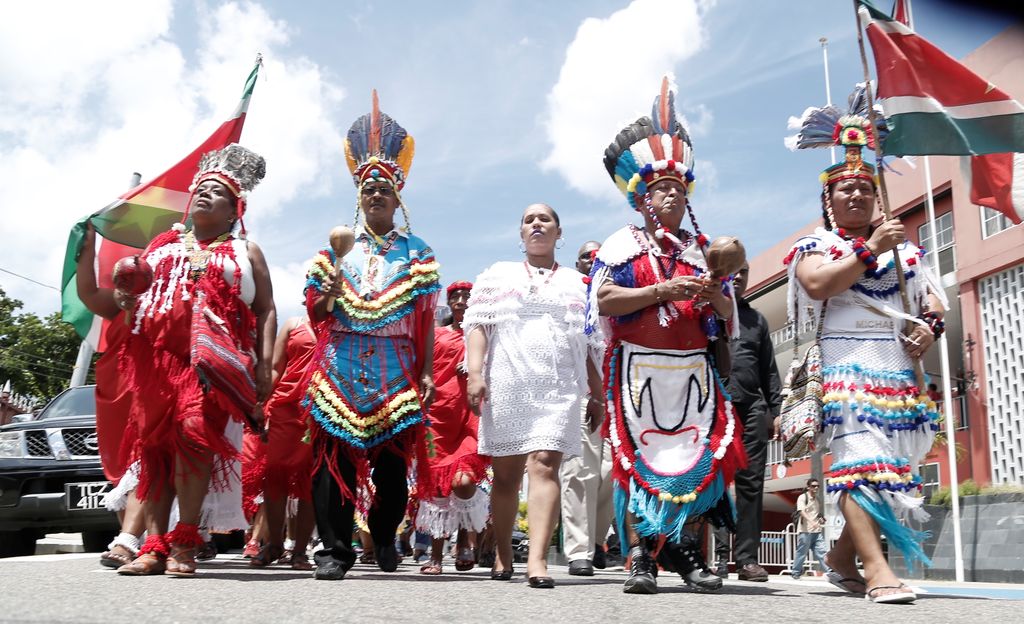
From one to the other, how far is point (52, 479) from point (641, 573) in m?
5.31

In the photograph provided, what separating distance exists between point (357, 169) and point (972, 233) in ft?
49.5

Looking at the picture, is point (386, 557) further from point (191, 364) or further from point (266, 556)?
point (191, 364)

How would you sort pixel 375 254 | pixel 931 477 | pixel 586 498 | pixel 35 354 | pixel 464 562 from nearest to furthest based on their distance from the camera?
1. pixel 375 254
2. pixel 464 562
3. pixel 586 498
4. pixel 931 477
5. pixel 35 354

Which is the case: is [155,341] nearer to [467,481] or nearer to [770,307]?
[467,481]

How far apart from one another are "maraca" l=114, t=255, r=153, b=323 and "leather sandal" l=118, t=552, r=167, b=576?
1291 millimetres

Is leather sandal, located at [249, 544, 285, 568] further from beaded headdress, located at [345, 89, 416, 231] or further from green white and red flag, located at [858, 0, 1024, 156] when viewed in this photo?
green white and red flag, located at [858, 0, 1024, 156]

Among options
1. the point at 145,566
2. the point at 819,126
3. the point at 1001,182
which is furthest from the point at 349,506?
the point at 1001,182

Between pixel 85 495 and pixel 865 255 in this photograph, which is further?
pixel 85 495

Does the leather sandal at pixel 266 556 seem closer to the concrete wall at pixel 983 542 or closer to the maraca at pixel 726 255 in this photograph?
the maraca at pixel 726 255

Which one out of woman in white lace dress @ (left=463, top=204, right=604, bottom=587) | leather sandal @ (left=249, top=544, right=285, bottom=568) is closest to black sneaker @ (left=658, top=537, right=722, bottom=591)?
woman in white lace dress @ (left=463, top=204, right=604, bottom=587)

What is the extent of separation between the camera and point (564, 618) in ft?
10.2

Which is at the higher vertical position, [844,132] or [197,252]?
[844,132]

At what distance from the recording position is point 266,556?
6.53 m

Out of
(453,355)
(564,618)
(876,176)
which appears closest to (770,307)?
(453,355)
